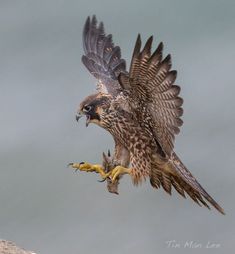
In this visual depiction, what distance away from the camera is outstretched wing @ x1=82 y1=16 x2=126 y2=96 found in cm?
1175

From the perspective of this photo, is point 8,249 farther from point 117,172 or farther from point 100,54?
point 100,54

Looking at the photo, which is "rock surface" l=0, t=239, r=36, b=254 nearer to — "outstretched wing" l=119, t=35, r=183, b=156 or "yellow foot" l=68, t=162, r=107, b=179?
"yellow foot" l=68, t=162, r=107, b=179

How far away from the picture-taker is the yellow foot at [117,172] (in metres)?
10.3

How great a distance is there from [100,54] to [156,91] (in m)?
2.24

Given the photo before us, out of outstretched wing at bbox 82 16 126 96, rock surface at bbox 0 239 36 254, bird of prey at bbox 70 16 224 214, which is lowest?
rock surface at bbox 0 239 36 254

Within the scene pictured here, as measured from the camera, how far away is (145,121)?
10.3 metres

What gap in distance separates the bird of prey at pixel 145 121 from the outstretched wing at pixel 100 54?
2.00ft

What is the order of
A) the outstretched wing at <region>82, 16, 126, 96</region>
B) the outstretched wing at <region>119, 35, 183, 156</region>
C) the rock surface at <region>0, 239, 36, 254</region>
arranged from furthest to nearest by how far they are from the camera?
the outstretched wing at <region>82, 16, 126, 96</region> → the outstretched wing at <region>119, 35, 183, 156</region> → the rock surface at <region>0, 239, 36, 254</region>

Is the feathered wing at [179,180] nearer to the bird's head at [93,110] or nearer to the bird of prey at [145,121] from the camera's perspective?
the bird of prey at [145,121]

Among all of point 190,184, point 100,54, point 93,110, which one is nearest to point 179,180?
point 190,184

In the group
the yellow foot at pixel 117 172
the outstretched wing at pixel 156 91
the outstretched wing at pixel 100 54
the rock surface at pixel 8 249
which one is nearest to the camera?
the rock surface at pixel 8 249

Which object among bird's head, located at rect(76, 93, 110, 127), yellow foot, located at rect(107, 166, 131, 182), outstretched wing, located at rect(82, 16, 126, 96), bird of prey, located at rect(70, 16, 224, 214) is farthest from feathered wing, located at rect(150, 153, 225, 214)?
outstretched wing, located at rect(82, 16, 126, 96)

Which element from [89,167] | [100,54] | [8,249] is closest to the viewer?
[8,249]

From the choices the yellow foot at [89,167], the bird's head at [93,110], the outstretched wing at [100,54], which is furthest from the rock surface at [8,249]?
the outstretched wing at [100,54]
